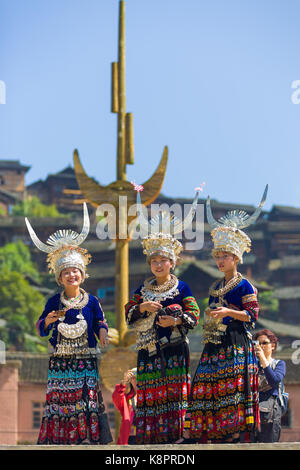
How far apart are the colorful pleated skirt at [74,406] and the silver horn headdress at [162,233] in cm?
123

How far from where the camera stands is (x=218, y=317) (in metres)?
8.93

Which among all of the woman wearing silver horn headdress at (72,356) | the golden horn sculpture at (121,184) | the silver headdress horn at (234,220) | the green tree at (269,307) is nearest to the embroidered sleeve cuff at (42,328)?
the woman wearing silver horn headdress at (72,356)

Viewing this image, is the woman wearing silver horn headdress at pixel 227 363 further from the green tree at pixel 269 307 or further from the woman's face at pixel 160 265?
the green tree at pixel 269 307

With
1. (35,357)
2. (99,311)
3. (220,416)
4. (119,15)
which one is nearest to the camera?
(220,416)

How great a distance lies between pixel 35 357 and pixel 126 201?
1458 centimetres

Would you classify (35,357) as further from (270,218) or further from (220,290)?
(270,218)

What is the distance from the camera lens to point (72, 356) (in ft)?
30.6

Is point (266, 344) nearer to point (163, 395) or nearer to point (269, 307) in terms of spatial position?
point (163, 395)

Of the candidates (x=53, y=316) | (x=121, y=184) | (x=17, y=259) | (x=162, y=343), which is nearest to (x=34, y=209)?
(x=17, y=259)

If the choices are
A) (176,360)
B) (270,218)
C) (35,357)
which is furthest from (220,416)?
(270,218)

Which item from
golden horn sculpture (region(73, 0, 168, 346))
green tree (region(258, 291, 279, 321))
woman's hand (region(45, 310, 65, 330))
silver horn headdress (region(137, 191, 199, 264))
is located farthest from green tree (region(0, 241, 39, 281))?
woman's hand (region(45, 310, 65, 330))

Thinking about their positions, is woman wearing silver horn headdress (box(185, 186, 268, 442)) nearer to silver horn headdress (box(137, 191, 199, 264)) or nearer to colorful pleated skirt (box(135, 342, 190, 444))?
colorful pleated skirt (box(135, 342, 190, 444))

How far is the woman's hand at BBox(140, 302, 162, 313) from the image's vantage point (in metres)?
9.08
